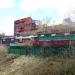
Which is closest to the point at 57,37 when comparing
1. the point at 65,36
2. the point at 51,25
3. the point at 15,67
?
the point at 65,36

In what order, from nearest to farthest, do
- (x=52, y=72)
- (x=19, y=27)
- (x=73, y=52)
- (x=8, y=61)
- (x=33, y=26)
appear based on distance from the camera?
(x=52, y=72) → (x=73, y=52) → (x=8, y=61) → (x=33, y=26) → (x=19, y=27)

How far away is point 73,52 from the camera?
54.1 ft

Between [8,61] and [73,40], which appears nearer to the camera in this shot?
[73,40]

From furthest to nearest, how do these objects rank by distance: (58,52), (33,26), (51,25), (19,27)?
(19,27)
(33,26)
(51,25)
(58,52)

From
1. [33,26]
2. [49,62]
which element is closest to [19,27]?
[33,26]

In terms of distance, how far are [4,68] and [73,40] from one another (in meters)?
5.77

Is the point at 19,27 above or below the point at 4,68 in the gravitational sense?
above

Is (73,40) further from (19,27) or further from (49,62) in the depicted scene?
(19,27)

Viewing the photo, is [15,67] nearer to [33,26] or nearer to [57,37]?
[57,37]

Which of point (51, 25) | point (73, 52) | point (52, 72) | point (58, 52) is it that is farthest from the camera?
point (51, 25)

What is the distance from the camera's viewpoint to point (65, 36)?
20.0 meters

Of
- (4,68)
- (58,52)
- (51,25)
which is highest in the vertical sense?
(51,25)

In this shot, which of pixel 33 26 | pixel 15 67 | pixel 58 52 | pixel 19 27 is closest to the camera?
pixel 58 52

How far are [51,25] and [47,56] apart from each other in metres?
11.6
